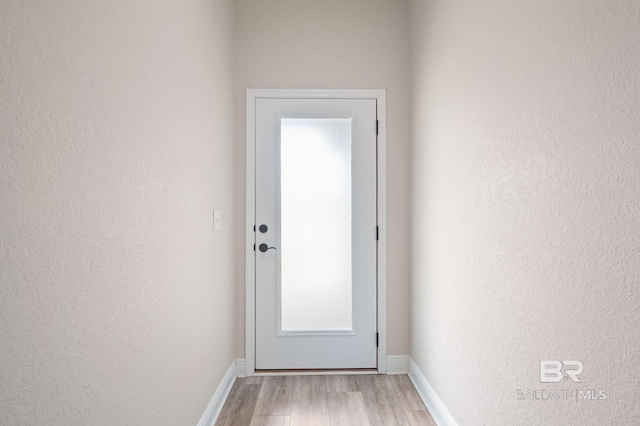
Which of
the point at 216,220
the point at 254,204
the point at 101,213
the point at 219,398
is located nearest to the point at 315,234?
the point at 254,204

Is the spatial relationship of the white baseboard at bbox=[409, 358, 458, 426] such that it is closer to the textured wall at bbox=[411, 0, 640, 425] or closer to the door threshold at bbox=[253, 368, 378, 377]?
the textured wall at bbox=[411, 0, 640, 425]

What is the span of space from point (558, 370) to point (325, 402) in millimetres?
1623

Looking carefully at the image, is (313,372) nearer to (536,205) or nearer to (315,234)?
(315,234)

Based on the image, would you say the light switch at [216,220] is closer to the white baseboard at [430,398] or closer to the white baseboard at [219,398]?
the white baseboard at [219,398]

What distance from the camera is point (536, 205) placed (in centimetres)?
128

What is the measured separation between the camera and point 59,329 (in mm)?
918

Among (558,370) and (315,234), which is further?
(315,234)

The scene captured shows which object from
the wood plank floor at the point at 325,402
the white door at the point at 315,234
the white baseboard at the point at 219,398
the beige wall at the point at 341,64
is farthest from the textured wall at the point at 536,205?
the white baseboard at the point at 219,398

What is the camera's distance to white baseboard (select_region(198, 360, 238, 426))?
2.10m

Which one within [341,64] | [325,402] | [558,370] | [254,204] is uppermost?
[341,64]

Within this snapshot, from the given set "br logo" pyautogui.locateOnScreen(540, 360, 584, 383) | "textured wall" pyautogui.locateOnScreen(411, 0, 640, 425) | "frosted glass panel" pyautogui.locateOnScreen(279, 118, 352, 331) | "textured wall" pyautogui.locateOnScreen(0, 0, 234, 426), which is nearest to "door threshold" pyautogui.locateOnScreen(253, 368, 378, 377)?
"frosted glass panel" pyautogui.locateOnScreen(279, 118, 352, 331)

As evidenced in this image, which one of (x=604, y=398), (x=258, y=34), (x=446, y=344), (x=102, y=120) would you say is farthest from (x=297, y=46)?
(x=604, y=398)

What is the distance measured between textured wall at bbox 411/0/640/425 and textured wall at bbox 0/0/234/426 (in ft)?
4.39

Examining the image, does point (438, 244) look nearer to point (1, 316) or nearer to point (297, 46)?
point (297, 46)
